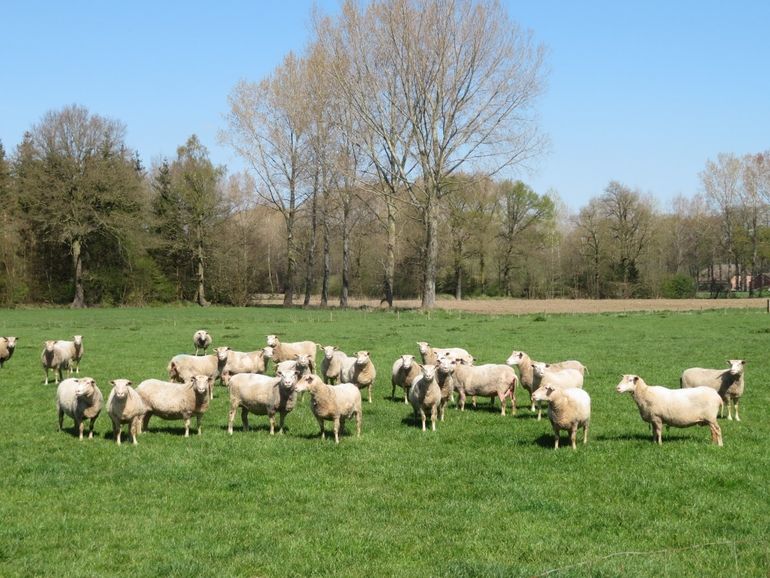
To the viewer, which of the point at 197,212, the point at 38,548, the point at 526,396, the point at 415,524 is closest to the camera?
the point at 38,548

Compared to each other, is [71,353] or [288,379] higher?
[288,379]

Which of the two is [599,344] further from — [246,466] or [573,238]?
[573,238]

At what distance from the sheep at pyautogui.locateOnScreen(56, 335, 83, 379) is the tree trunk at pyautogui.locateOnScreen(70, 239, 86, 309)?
42.4 m

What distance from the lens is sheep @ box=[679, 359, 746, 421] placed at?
578 inches

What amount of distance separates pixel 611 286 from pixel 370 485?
83343 millimetres

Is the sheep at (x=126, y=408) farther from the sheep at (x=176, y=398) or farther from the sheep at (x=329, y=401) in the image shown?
the sheep at (x=329, y=401)

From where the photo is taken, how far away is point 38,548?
8.10 metres

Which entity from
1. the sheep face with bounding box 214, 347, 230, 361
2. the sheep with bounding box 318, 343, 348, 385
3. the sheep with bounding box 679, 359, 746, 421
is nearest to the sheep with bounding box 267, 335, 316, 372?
the sheep with bounding box 318, 343, 348, 385

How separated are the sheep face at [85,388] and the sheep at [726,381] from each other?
1186 centimetres

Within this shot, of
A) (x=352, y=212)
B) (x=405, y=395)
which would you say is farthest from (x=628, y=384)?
(x=352, y=212)

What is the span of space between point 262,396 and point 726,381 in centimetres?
936

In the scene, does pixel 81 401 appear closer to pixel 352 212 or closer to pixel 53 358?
pixel 53 358

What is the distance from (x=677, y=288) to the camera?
292 feet

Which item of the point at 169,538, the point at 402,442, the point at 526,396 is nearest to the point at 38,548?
the point at 169,538
